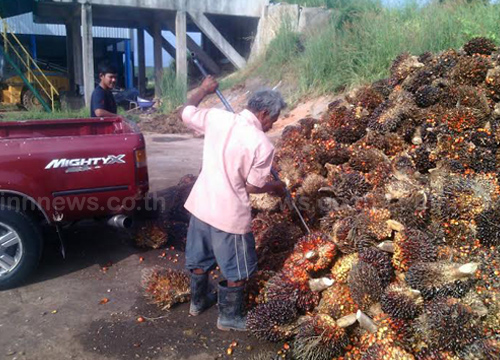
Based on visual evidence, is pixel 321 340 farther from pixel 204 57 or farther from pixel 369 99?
pixel 204 57

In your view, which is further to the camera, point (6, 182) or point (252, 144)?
point (6, 182)

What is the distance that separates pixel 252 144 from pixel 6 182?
8.22ft

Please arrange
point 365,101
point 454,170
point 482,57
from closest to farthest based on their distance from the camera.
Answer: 1. point 454,170
2. point 482,57
3. point 365,101

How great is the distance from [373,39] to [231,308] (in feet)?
34.1

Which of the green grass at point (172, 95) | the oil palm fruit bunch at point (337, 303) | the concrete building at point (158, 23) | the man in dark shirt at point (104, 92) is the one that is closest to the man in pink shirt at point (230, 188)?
the oil palm fruit bunch at point (337, 303)

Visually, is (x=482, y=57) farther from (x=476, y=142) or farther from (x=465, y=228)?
(x=465, y=228)

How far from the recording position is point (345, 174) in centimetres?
502

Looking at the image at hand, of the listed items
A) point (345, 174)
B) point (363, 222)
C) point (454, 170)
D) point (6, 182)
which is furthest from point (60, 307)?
point (454, 170)

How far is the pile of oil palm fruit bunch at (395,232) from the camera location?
318 cm

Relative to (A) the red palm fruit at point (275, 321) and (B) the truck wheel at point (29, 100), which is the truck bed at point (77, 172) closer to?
(A) the red palm fruit at point (275, 321)

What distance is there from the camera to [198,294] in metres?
4.04

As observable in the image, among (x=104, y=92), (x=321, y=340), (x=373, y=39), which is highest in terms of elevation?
(x=373, y=39)

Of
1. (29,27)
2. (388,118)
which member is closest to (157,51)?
(29,27)

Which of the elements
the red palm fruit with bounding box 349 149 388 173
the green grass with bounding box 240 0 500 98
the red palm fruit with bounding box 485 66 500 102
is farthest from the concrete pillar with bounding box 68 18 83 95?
the red palm fruit with bounding box 485 66 500 102
